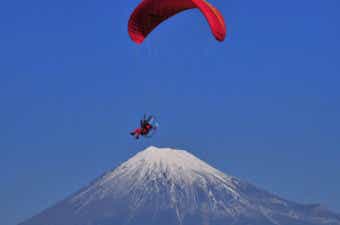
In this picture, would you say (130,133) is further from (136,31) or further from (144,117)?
(136,31)

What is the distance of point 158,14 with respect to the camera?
4131cm

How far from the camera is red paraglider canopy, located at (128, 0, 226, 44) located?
38594 mm

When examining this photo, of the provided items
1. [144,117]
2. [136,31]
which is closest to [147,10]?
[136,31]

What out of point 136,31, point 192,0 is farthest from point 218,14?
point 136,31

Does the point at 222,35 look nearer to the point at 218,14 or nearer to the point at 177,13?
the point at 218,14

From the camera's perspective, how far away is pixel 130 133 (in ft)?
133

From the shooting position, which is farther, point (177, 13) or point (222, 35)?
point (177, 13)

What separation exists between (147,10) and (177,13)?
1108mm

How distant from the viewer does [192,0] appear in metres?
38.9

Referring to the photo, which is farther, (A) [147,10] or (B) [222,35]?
(A) [147,10]

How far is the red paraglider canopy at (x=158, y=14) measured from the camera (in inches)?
1519

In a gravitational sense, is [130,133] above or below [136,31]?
below

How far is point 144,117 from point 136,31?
3352mm

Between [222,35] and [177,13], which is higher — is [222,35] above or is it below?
below
